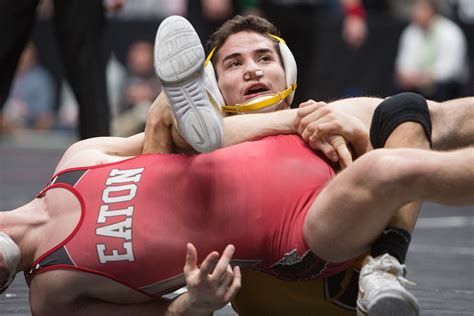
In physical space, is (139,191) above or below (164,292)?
above

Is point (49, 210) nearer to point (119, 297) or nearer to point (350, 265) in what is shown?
point (119, 297)

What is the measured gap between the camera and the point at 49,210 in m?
3.22

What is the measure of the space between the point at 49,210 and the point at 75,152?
27cm

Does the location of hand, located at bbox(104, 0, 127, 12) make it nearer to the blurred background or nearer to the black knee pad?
the blurred background

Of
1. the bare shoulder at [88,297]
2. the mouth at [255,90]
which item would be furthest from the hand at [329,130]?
the bare shoulder at [88,297]

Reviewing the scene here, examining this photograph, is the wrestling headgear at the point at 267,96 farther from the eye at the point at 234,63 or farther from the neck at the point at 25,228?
the neck at the point at 25,228

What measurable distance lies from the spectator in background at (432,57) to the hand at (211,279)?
718 cm

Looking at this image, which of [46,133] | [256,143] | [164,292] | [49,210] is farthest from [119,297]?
[46,133]

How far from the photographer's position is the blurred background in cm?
→ 991

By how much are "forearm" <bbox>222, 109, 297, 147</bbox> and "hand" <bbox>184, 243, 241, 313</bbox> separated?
48cm

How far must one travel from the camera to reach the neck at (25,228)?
3174 mm

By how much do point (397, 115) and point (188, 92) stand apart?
555mm

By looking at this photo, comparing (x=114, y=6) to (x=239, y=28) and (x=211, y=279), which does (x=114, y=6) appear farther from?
(x=211, y=279)

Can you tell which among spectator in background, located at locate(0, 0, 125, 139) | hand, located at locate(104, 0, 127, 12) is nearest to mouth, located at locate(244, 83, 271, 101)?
spectator in background, located at locate(0, 0, 125, 139)
